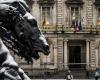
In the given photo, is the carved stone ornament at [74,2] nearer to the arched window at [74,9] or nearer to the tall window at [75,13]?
the arched window at [74,9]

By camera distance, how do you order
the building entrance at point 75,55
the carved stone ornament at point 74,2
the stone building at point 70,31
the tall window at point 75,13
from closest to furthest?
the building entrance at point 75,55 → the stone building at point 70,31 → the tall window at point 75,13 → the carved stone ornament at point 74,2

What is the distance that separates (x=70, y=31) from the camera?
5853 cm

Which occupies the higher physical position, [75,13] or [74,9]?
[74,9]

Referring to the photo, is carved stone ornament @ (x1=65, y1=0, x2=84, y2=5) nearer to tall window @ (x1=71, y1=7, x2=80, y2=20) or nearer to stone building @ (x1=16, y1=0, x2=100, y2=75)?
stone building @ (x1=16, y1=0, x2=100, y2=75)

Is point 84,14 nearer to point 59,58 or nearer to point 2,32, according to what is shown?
point 59,58

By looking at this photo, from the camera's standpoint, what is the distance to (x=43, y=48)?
346cm

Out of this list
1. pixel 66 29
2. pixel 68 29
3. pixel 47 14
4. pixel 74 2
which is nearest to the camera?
pixel 68 29

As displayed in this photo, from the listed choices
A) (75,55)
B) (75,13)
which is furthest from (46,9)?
(75,55)

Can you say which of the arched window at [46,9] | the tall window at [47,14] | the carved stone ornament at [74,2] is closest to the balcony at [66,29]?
the tall window at [47,14]

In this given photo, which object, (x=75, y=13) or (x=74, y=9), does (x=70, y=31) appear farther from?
(x=74, y=9)

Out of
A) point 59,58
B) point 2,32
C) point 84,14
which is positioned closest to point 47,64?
point 59,58

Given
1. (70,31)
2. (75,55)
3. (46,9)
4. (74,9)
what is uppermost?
(46,9)

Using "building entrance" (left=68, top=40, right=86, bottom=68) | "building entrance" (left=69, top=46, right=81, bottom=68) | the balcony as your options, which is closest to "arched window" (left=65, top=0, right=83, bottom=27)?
the balcony

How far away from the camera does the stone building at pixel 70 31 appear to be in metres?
58.2
